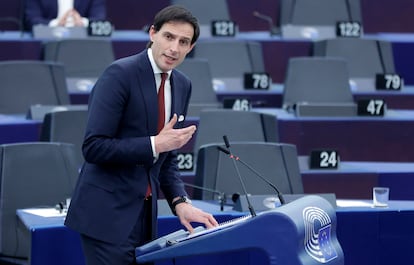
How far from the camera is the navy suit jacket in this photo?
105 inches

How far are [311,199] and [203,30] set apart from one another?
4.35 meters

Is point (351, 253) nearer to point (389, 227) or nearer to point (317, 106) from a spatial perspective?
point (389, 227)

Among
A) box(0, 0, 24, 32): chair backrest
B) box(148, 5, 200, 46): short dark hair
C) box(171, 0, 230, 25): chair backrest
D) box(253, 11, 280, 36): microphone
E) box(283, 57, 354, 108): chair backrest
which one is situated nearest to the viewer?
box(148, 5, 200, 46): short dark hair

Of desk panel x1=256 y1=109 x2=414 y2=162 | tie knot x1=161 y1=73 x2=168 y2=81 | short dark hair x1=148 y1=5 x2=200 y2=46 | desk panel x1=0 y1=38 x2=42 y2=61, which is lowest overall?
desk panel x1=256 y1=109 x2=414 y2=162

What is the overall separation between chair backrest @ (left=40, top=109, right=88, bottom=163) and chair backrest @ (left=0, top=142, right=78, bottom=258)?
21.8 inches

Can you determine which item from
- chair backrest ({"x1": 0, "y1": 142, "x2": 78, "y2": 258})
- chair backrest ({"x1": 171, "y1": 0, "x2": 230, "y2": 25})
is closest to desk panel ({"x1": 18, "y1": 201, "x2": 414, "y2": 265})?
chair backrest ({"x1": 0, "y1": 142, "x2": 78, "y2": 258})

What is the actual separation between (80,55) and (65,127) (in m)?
1.48

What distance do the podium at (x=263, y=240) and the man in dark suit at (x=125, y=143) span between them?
0.33 ft

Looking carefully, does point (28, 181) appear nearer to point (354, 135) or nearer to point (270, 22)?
point (354, 135)

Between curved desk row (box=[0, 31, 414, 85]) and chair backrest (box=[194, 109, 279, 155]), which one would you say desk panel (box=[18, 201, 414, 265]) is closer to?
chair backrest (box=[194, 109, 279, 155])

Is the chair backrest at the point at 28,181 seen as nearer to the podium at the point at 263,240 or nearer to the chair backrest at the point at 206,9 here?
the podium at the point at 263,240

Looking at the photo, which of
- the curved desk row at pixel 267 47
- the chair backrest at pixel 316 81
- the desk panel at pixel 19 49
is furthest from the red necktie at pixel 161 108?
the desk panel at pixel 19 49

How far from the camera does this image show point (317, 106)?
5.74 meters

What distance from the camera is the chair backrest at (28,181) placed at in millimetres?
4141
